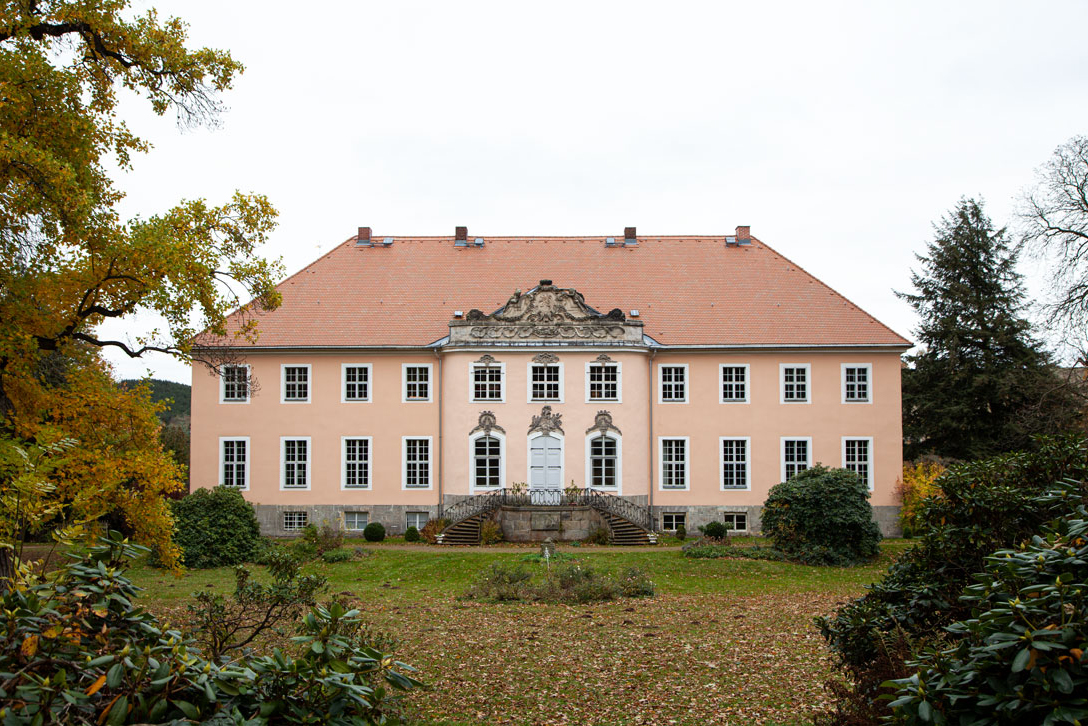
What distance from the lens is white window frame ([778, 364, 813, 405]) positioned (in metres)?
27.9

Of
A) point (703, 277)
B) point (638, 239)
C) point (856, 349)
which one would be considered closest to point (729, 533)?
point (856, 349)

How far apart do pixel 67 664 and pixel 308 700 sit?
3.29ft

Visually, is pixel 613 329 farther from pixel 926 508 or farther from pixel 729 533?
pixel 926 508

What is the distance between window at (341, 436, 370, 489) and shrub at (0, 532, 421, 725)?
78.8ft

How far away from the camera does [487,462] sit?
27266 mm

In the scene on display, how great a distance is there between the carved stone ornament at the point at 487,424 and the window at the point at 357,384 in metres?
4.12

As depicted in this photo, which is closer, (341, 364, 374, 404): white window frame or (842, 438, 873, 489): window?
(842, 438, 873, 489): window

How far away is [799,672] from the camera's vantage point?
9.22 m

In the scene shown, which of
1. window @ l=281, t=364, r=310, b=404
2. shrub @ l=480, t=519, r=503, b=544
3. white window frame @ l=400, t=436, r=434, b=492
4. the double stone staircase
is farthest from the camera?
window @ l=281, t=364, r=310, b=404

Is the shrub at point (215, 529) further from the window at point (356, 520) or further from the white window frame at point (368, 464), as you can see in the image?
the white window frame at point (368, 464)

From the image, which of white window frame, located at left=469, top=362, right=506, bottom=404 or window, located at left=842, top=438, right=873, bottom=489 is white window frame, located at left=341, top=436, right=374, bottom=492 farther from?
window, located at left=842, top=438, right=873, bottom=489

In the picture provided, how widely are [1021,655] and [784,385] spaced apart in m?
25.8

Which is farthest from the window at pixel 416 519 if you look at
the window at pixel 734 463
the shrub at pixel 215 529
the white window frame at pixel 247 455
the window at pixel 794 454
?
the window at pixel 794 454

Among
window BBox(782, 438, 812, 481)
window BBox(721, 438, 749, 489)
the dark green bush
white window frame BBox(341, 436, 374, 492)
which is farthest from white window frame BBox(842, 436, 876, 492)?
the dark green bush
